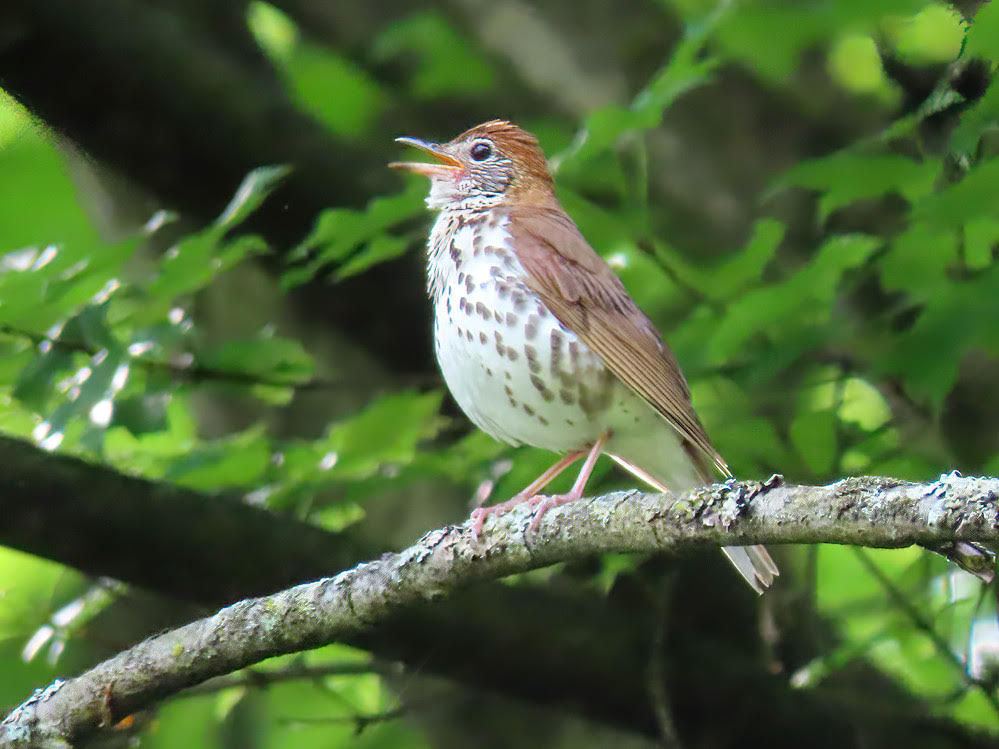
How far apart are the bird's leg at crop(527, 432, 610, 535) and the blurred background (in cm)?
28

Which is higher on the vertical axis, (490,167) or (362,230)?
(490,167)

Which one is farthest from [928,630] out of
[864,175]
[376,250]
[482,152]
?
[482,152]

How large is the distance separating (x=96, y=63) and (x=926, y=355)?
Answer: 179 inches

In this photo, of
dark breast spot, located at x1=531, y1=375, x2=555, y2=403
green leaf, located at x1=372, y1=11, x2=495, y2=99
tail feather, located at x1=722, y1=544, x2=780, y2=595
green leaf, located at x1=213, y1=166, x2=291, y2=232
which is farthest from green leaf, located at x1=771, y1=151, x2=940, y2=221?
green leaf, located at x1=372, y1=11, x2=495, y2=99

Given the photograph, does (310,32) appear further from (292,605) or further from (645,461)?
(292,605)

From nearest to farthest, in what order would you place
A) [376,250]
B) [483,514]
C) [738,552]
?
[483,514]
[738,552]
[376,250]

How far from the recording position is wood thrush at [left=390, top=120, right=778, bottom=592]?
467 centimetres

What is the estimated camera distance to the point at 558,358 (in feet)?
15.4

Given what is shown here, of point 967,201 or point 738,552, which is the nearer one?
point 967,201

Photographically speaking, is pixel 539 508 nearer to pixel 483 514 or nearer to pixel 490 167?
pixel 483 514

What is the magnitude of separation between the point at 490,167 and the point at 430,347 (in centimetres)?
151

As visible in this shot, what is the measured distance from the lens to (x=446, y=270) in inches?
200

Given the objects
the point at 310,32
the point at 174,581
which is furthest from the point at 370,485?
the point at 310,32

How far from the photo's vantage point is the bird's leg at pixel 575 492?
3455 millimetres
